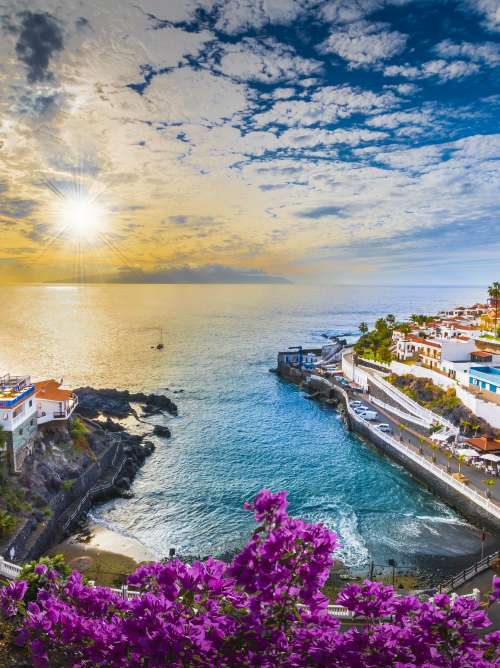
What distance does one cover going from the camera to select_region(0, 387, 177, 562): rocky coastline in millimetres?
24172

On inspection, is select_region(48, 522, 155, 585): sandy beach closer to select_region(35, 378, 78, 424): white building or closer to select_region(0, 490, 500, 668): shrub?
select_region(35, 378, 78, 424): white building

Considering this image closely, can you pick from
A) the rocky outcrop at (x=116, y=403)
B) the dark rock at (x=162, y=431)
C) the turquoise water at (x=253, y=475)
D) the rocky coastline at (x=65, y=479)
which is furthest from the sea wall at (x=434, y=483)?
the rocky outcrop at (x=116, y=403)

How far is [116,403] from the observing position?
53.2 meters

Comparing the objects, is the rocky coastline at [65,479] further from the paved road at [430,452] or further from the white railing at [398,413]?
the white railing at [398,413]

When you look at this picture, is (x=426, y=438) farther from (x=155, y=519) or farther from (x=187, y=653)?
(x=187, y=653)

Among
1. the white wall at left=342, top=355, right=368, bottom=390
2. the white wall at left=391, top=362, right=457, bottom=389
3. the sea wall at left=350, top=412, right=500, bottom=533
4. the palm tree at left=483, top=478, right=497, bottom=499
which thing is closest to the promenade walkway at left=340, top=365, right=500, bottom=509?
the palm tree at left=483, top=478, right=497, bottom=499

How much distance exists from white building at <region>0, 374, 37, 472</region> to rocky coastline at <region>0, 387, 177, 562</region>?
83cm

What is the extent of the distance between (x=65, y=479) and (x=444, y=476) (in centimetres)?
2530

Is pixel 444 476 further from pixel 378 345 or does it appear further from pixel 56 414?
pixel 378 345

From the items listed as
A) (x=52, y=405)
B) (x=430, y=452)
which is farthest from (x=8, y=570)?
(x=430, y=452)

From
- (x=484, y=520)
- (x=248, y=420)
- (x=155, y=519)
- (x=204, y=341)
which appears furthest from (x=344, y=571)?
(x=204, y=341)

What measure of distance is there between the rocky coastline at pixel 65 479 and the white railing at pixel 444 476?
2071cm

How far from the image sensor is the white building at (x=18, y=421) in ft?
86.4

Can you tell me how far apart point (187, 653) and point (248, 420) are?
145ft
